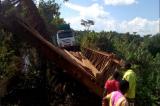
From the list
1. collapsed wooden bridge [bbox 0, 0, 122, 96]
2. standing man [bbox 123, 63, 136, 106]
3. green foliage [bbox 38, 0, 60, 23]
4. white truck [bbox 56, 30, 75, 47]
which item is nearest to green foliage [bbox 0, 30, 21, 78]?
collapsed wooden bridge [bbox 0, 0, 122, 96]

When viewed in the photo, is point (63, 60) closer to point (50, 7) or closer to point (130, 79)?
point (130, 79)

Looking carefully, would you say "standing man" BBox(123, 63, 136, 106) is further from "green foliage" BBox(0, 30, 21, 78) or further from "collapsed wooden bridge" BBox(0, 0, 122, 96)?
"green foliage" BBox(0, 30, 21, 78)

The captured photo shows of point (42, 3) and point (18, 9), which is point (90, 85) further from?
point (42, 3)

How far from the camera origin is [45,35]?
46.2ft

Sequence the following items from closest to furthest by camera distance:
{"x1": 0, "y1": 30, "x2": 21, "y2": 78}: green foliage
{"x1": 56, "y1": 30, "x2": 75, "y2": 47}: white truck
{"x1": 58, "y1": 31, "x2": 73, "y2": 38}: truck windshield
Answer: {"x1": 0, "y1": 30, "x2": 21, "y2": 78}: green foliage < {"x1": 56, "y1": 30, "x2": 75, "y2": 47}: white truck < {"x1": 58, "y1": 31, "x2": 73, "y2": 38}: truck windshield

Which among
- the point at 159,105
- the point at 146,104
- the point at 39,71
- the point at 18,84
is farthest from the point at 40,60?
the point at 159,105

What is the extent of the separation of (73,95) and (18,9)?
3.28m

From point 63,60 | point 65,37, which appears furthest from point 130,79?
point 65,37

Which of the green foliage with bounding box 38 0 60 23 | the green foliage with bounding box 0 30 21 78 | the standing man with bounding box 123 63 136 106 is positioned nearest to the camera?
the standing man with bounding box 123 63 136 106

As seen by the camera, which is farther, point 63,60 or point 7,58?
point 7,58

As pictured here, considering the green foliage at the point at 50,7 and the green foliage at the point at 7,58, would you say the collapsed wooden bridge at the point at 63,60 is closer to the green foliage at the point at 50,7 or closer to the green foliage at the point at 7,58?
the green foliage at the point at 7,58

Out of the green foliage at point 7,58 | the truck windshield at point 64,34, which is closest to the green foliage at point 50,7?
the truck windshield at point 64,34

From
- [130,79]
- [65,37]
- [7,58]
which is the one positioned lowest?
[130,79]

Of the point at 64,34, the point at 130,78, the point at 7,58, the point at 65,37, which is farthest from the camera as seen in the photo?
the point at 64,34
